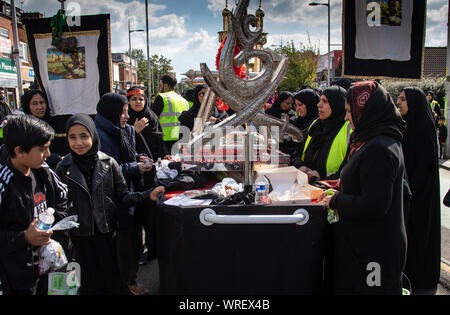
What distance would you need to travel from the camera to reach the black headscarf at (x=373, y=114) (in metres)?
Result: 1.94

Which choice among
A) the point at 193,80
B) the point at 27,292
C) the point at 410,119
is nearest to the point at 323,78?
the point at 193,80

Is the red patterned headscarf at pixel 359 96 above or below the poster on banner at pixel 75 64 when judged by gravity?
below

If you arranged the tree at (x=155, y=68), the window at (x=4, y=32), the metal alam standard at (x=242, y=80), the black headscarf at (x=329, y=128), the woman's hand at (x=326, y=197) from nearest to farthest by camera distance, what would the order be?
the woman's hand at (x=326, y=197) < the black headscarf at (x=329, y=128) < the metal alam standard at (x=242, y=80) < the window at (x=4, y=32) < the tree at (x=155, y=68)

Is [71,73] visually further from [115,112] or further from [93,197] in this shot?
[93,197]

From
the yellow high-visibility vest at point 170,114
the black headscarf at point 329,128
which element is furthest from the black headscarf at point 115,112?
the yellow high-visibility vest at point 170,114

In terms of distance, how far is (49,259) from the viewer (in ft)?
6.68

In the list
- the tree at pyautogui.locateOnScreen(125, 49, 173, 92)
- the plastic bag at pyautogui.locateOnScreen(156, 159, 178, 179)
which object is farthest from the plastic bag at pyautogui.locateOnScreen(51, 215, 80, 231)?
the tree at pyautogui.locateOnScreen(125, 49, 173, 92)

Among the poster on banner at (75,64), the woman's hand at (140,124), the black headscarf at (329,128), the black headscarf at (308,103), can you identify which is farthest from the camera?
the black headscarf at (308,103)

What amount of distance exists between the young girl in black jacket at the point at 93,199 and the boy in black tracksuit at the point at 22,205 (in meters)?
0.37

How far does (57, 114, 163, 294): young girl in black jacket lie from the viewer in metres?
2.51

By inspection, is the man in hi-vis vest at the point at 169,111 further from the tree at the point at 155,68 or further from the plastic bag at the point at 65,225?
the tree at the point at 155,68

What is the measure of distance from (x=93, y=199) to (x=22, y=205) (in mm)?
601

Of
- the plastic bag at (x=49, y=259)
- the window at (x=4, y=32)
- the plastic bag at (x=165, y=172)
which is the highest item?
the window at (x=4, y=32)

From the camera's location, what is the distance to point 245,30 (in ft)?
10.4
